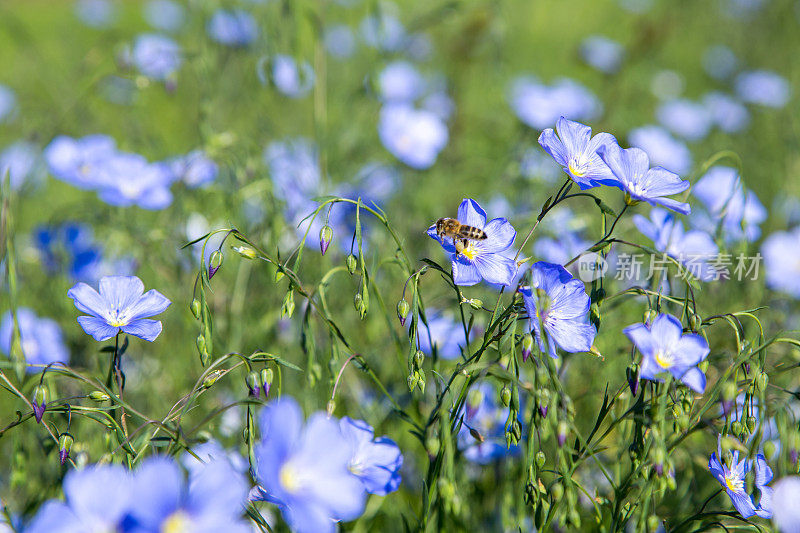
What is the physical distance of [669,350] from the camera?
122 centimetres

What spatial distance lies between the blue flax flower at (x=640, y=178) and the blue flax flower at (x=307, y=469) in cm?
75

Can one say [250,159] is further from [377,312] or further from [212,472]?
[212,472]

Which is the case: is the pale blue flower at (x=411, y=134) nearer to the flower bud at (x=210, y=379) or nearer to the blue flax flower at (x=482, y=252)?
the blue flax flower at (x=482, y=252)

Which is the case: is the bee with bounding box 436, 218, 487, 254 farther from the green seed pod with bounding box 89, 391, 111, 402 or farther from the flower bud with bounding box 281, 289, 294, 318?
the green seed pod with bounding box 89, 391, 111, 402

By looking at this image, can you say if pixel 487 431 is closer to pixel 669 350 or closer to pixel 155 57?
pixel 669 350

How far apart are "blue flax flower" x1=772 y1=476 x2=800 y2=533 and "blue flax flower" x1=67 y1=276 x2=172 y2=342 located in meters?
1.16

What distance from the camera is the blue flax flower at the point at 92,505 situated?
2.77 ft

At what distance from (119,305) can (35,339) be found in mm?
952

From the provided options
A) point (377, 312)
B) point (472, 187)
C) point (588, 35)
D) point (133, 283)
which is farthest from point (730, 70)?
point (133, 283)

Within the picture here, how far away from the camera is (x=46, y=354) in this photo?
2.04m

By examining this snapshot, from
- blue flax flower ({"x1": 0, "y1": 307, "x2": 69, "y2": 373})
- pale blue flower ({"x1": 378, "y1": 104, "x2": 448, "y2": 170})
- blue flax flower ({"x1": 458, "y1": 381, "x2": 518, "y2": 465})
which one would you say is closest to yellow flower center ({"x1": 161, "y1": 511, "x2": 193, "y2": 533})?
blue flax flower ({"x1": 458, "y1": 381, "x2": 518, "y2": 465})

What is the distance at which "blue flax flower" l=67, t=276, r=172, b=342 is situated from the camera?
128 centimetres

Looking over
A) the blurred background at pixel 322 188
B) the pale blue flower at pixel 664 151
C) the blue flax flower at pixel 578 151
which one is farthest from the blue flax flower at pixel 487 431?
the pale blue flower at pixel 664 151

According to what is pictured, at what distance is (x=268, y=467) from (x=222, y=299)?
164cm
